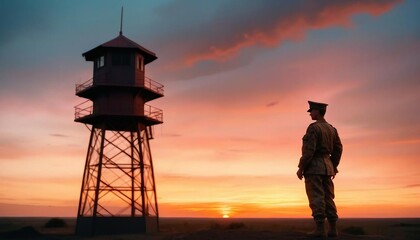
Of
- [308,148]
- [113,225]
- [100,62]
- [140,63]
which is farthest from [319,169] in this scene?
[100,62]

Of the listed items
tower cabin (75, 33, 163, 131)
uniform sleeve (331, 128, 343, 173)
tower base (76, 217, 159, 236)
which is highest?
tower cabin (75, 33, 163, 131)

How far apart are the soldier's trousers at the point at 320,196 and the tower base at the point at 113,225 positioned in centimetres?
2781

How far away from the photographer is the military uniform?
12.4 meters

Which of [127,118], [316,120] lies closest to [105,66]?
[127,118]

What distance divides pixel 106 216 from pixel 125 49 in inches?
503

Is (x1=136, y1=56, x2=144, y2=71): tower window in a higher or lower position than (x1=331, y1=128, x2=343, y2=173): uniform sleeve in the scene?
higher

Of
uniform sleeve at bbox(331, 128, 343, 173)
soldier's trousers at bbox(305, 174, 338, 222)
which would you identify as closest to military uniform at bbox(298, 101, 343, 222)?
soldier's trousers at bbox(305, 174, 338, 222)

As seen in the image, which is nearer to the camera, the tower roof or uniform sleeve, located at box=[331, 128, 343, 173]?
uniform sleeve, located at box=[331, 128, 343, 173]

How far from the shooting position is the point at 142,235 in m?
37.2

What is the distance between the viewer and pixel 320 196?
40.8ft

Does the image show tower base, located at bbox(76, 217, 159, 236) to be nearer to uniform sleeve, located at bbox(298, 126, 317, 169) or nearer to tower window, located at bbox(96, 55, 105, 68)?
tower window, located at bbox(96, 55, 105, 68)

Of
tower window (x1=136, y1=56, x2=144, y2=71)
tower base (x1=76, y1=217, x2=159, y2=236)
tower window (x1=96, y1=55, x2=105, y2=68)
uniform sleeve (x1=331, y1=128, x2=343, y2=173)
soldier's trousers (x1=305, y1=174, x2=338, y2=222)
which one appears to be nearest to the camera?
soldier's trousers (x1=305, y1=174, x2=338, y2=222)

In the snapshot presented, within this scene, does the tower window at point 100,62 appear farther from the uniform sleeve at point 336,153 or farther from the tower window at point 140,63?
the uniform sleeve at point 336,153

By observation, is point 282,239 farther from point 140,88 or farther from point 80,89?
point 80,89
